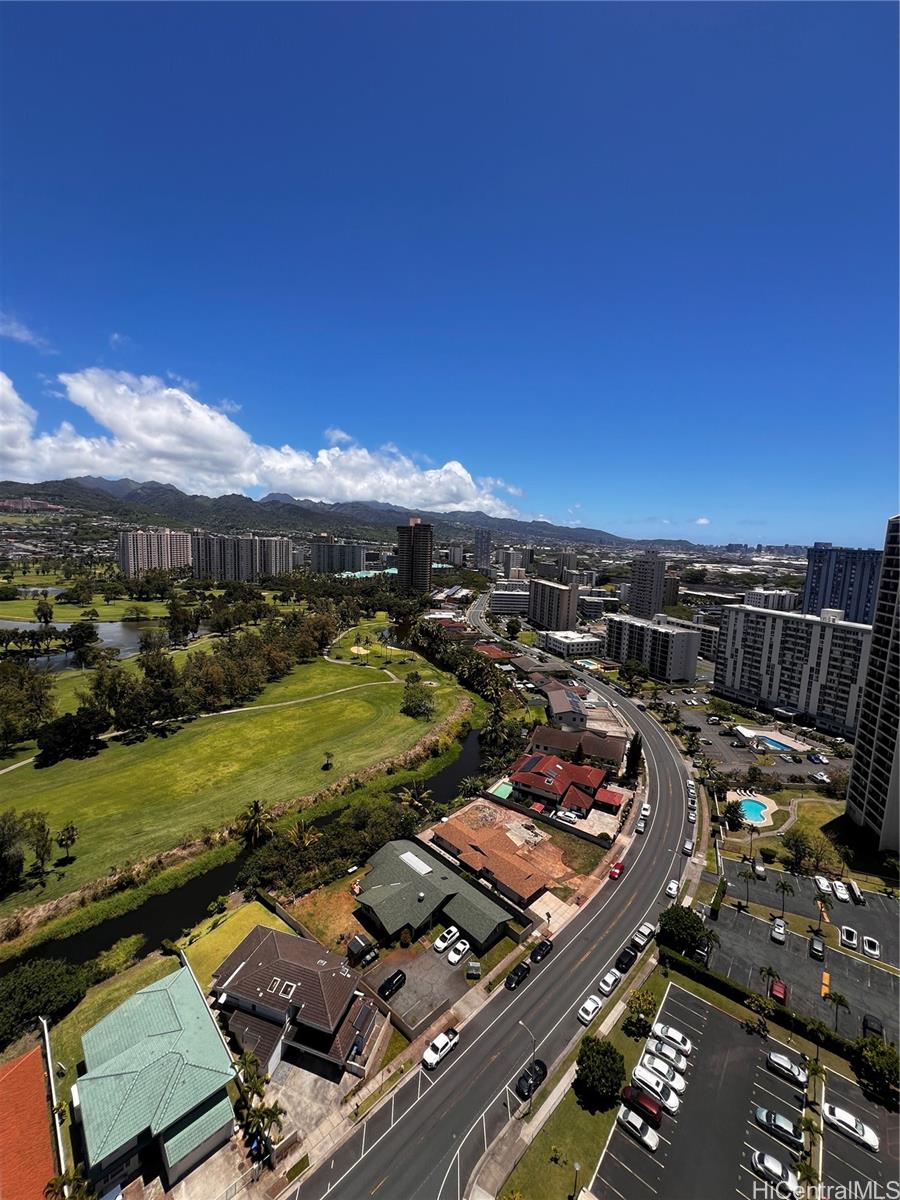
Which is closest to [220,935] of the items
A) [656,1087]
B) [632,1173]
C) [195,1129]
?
[195,1129]

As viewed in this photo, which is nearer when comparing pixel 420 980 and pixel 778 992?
pixel 778 992

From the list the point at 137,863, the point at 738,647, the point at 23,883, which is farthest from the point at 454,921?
the point at 738,647

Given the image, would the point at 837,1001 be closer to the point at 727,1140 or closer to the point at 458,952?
the point at 727,1140

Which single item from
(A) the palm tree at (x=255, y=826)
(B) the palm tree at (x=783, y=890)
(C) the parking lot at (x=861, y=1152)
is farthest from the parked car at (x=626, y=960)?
(A) the palm tree at (x=255, y=826)

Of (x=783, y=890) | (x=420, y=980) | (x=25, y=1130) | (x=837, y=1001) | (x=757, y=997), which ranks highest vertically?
(x=837, y=1001)

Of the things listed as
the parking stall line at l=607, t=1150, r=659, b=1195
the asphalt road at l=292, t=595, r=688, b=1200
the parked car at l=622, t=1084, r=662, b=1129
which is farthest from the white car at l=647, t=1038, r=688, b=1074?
the parking stall line at l=607, t=1150, r=659, b=1195

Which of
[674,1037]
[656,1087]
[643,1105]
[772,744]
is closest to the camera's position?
[643,1105]
